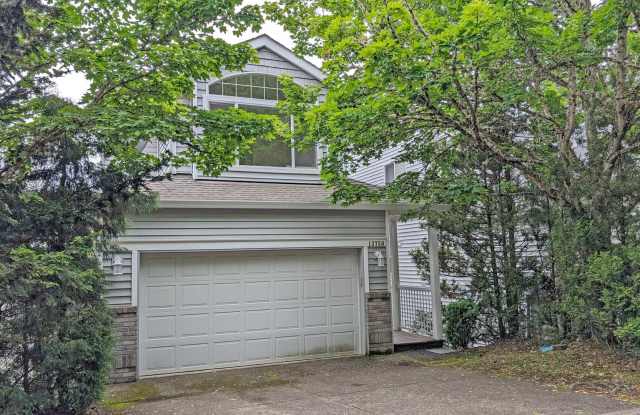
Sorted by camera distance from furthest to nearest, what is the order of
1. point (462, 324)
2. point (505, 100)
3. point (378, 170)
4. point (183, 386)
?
point (378, 170)
point (462, 324)
point (505, 100)
point (183, 386)

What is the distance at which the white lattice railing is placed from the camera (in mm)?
11113

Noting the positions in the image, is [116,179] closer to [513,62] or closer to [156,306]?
[156,306]

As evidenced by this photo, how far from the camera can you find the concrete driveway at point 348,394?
6113 mm

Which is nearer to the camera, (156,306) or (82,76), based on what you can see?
(82,76)

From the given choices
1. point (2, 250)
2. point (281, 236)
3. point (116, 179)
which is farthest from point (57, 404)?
point (281, 236)

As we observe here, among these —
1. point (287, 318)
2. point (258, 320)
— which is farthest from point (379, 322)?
point (258, 320)

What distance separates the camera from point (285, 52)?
11180 mm

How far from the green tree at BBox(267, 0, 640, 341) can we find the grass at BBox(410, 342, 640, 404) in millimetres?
449

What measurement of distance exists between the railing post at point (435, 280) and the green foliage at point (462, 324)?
8.4 inches

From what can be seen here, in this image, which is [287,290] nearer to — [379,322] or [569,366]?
[379,322]

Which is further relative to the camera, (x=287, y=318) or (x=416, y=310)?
(x=416, y=310)

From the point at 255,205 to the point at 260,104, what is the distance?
2.73m

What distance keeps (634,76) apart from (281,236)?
6.46 metres

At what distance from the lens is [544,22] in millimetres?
6957
